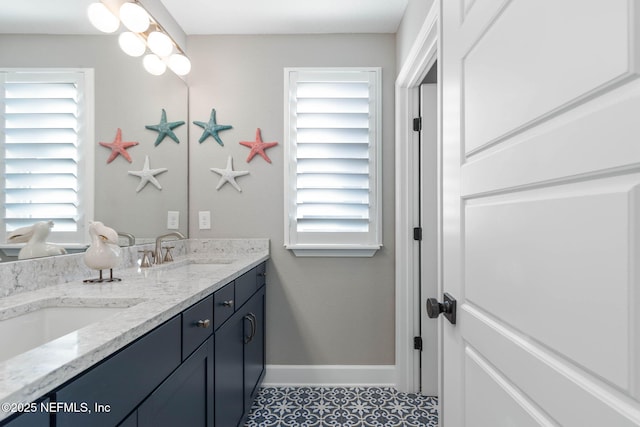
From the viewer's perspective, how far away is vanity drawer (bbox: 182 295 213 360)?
3.62ft

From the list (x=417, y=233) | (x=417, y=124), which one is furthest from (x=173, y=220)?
(x=417, y=124)

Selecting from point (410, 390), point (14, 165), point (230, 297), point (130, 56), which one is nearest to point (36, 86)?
point (14, 165)

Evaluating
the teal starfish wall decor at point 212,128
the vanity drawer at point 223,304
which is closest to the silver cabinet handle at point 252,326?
the vanity drawer at point 223,304

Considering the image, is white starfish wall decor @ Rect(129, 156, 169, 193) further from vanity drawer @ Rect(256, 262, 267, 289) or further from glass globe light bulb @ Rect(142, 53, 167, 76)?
vanity drawer @ Rect(256, 262, 267, 289)

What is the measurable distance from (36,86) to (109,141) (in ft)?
1.31

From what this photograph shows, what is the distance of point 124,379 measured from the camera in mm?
792

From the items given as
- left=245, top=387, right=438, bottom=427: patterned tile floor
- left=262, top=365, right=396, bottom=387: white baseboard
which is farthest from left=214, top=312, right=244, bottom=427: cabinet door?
left=262, top=365, right=396, bottom=387: white baseboard

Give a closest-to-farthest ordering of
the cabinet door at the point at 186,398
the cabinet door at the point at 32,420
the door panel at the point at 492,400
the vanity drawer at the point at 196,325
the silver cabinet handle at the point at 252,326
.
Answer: the cabinet door at the point at 32,420
the door panel at the point at 492,400
the cabinet door at the point at 186,398
the vanity drawer at the point at 196,325
the silver cabinet handle at the point at 252,326

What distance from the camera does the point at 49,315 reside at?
1083 millimetres

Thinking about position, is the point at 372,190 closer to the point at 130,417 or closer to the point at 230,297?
the point at 230,297

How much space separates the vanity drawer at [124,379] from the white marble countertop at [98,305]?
3cm

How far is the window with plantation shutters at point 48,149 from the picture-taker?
116 cm

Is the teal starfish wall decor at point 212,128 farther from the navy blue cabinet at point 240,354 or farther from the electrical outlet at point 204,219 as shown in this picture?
the navy blue cabinet at point 240,354

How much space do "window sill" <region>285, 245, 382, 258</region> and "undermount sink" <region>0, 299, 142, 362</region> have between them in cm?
136
